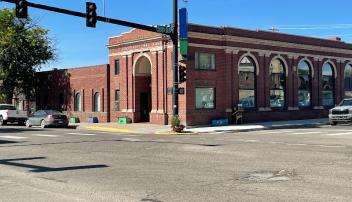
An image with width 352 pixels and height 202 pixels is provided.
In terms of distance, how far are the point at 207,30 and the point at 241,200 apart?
28697 millimetres

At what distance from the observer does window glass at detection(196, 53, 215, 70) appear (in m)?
36.5

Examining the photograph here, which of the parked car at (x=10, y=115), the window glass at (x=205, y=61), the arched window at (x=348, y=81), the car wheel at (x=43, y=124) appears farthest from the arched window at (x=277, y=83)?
the parked car at (x=10, y=115)

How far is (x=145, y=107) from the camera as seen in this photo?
4088cm

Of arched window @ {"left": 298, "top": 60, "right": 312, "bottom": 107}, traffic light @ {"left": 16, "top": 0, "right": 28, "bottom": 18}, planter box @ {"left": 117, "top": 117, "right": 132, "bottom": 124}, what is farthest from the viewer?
arched window @ {"left": 298, "top": 60, "right": 312, "bottom": 107}

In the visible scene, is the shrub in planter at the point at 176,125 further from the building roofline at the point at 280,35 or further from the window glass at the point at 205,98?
the building roofline at the point at 280,35

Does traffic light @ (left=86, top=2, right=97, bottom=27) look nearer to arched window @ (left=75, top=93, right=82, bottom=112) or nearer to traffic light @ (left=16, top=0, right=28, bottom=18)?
traffic light @ (left=16, top=0, right=28, bottom=18)

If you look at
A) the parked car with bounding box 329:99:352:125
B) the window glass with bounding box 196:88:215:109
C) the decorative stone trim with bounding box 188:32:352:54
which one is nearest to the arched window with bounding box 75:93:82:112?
the window glass with bounding box 196:88:215:109

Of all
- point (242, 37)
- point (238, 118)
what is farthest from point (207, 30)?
point (238, 118)

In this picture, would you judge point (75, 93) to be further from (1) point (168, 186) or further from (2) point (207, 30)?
(1) point (168, 186)

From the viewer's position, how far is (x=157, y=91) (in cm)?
3769

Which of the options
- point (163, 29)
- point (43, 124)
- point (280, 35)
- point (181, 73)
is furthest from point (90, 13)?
point (280, 35)

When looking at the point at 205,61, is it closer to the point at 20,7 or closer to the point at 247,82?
the point at 247,82

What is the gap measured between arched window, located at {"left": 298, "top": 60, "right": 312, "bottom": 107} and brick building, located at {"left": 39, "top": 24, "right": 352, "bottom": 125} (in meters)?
0.09

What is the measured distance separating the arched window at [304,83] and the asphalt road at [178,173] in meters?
25.5
